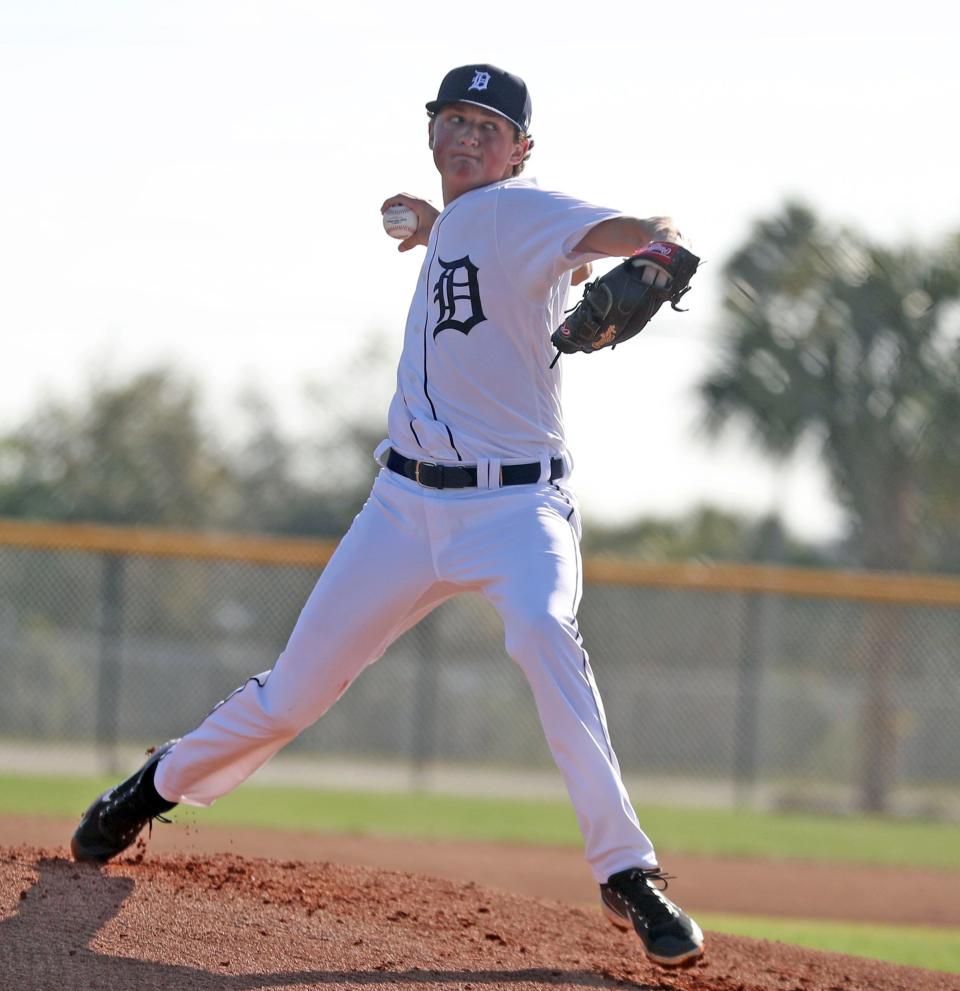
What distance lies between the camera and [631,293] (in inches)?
144

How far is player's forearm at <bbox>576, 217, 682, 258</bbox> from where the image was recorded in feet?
12.1

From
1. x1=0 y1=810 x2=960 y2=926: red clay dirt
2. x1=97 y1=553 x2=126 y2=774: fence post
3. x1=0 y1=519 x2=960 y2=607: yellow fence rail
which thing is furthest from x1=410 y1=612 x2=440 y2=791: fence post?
x1=0 y1=810 x2=960 y2=926: red clay dirt

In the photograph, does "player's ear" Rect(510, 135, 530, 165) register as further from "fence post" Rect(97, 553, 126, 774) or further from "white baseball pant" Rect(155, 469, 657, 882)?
"fence post" Rect(97, 553, 126, 774)

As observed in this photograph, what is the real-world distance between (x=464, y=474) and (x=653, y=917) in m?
1.22

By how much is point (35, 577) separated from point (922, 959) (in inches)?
353

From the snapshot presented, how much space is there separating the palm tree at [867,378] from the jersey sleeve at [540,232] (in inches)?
490

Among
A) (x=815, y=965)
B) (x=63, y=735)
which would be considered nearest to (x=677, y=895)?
(x=815, y=965)

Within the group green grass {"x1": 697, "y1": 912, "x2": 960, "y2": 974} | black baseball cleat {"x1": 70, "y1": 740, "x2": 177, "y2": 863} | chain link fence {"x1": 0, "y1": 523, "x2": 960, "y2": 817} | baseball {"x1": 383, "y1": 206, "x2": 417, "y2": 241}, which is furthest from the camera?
chain link fence {"x1": 0, "y1": 523, "x2": 960, "y2": 817}

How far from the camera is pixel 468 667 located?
13.4 m

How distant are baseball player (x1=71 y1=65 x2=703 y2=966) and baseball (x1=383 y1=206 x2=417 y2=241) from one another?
1.03 ft

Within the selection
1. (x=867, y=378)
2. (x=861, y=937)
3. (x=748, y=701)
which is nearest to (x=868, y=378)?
(x=867, y=378)

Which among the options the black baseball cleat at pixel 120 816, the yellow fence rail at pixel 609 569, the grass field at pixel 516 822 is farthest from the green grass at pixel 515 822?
the black baseball cleat at pixel 120 816

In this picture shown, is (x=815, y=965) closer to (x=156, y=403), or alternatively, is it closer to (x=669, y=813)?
(x=669, y=813)

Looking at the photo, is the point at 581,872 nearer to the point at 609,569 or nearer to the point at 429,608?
the point at 429,608
